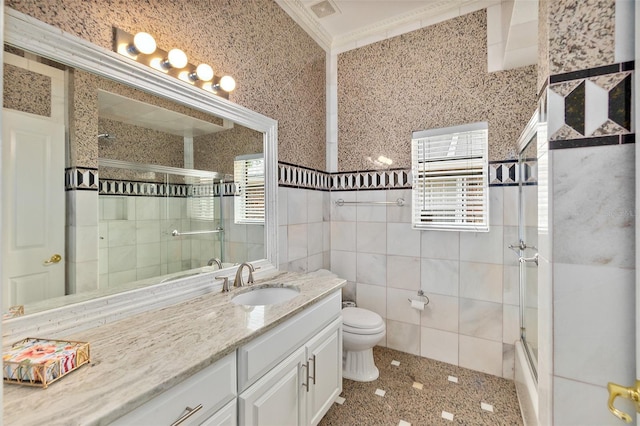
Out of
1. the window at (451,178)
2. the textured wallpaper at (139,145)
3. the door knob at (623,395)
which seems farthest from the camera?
the window at (451,178)

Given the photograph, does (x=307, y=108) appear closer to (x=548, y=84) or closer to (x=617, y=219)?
(x=548, y=84)

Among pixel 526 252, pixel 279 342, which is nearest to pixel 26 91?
pixel 279 342

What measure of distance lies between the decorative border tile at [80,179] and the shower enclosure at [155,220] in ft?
0.09

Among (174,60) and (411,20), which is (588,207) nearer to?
(174,60)

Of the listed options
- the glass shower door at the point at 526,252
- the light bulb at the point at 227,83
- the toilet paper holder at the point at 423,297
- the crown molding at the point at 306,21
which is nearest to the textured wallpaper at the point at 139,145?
the light bulb at the point at 227,83

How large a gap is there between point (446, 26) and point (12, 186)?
281cm

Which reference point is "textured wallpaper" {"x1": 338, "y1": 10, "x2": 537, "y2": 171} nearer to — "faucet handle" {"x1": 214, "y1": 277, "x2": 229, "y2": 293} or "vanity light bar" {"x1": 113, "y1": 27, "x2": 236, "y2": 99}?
"vanity light bar" {"x1": 113, "y1": 27, "x2": 236, "y2": 99}

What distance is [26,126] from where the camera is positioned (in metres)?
1.01

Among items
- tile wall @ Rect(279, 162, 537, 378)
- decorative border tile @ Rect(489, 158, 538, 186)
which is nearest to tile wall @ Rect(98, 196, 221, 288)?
tile wall @ Rect(279, 162, 537, 378)

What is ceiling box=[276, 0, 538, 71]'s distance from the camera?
73.5 inches

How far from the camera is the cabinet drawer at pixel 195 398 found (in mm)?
791

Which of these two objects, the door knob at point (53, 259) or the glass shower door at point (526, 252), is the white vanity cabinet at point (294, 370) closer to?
the door knob at point (53, 259)

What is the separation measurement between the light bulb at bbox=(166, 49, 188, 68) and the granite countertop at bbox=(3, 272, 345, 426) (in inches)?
46.8

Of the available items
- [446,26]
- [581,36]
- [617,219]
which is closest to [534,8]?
[446,26]
